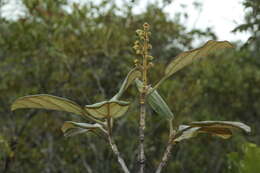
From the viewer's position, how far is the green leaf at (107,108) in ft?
3.94

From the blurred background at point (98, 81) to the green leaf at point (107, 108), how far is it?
11.7ft

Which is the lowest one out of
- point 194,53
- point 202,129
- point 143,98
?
point 202,129

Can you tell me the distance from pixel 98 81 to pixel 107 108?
446cm

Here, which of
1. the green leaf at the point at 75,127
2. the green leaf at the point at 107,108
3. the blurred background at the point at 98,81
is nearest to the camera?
the green leaf at the point at 107,108

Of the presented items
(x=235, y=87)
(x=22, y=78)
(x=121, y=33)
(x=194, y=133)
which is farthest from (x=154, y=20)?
(x=194, y=133)

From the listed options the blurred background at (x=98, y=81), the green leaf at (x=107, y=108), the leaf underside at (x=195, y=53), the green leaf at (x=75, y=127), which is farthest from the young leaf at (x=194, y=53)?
the blurred background at (x=98, y=81)

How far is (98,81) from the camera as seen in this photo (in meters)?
5.68

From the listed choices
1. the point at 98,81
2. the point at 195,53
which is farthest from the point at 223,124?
the point at 98,81

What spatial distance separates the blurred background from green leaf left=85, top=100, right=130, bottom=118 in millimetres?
3574

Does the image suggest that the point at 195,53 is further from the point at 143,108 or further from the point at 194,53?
the point at 143,108

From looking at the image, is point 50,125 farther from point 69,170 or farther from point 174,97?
point 174,97

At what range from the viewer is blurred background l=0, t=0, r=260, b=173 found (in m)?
5.14

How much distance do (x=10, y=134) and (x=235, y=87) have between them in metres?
3.89

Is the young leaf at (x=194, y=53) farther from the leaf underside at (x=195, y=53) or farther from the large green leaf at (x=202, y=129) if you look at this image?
the large green leaf at (x=202, y=129)
